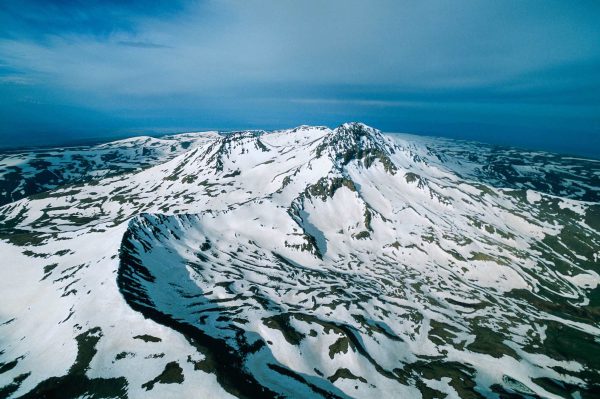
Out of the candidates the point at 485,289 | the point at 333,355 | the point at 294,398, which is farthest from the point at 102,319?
the point at 485,289

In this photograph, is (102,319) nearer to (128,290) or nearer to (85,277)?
(128,290)

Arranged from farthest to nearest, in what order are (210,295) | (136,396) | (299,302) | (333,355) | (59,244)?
(59,244), (299,302), (210,295), (333,355), (136,396)

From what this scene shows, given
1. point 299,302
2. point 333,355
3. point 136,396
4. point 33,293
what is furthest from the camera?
point 299,302

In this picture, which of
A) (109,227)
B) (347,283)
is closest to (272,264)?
(347,283)

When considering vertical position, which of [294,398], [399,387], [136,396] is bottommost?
[399,387]

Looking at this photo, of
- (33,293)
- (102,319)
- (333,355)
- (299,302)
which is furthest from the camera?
(299,302)

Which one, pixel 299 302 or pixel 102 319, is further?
pixel 299 302

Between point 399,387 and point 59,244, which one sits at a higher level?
point 59,244

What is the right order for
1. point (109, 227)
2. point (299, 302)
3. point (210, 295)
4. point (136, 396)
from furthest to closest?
point (109, 227) < point (299, 302) < point (210, 295) < point (136, 396)

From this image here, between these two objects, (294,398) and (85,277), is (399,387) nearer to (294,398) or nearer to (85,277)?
(294,398)
